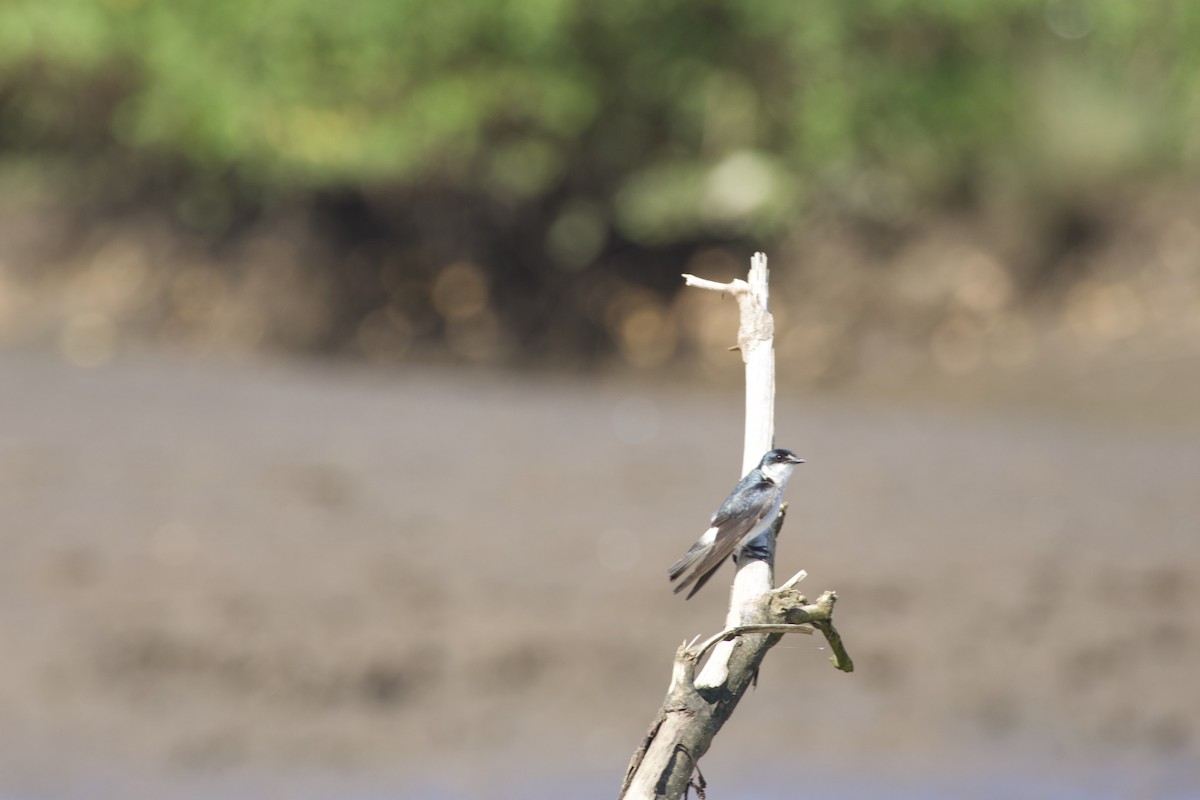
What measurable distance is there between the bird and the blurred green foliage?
1287cm

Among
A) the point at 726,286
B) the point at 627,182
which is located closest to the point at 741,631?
the point at 726,286

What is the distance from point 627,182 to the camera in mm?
16781

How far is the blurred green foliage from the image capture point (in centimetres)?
1540

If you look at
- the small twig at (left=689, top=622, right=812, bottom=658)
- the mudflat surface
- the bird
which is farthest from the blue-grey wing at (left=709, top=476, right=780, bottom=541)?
the mudflat surface

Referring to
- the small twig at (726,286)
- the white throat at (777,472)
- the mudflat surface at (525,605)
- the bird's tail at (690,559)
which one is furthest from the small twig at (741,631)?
the mudflat surface at (525,605)

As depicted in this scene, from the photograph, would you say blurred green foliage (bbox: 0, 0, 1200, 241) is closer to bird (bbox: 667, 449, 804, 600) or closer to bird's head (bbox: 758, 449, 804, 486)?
bird's head (bbox: 758, 449, 804, 486)

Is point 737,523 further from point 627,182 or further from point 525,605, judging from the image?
point 627,182

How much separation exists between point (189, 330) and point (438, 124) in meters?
3.23

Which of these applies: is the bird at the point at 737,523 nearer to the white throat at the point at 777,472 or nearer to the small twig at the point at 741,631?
the white throat at the point at 777,472

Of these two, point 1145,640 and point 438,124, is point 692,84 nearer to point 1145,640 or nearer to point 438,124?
point 438,124

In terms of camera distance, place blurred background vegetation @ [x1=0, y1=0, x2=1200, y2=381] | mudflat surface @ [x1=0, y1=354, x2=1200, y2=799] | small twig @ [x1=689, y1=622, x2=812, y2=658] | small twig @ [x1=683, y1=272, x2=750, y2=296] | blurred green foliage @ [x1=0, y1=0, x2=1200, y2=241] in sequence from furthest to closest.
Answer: blurred green foliage @ [x1=0, y1=0, x2=1200, y2=241], blurred background vegetation @ [x1=0, y1=0, x2=1200, y2=381], mudflat surface @ [x1=0, y1=354, x2=1200, y2=799], small twig @ [x1=683, y1=272, x2=750, y2=296], small twig @ [x1=689, y1=622, x2=812, y2=658]

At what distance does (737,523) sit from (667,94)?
565 inches

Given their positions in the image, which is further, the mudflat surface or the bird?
the mudflat surface

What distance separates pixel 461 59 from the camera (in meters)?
15.6
